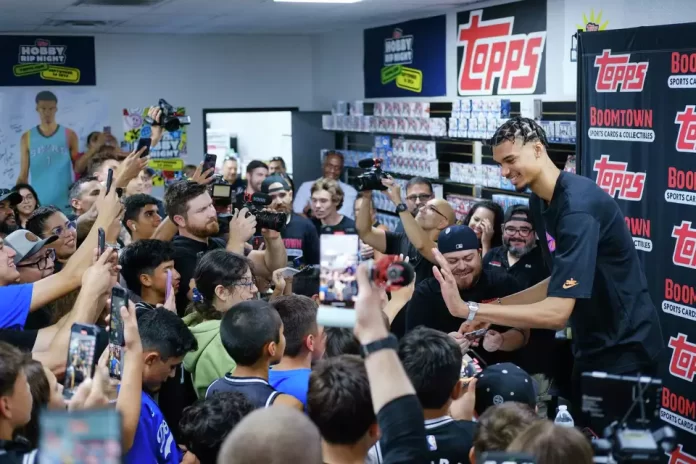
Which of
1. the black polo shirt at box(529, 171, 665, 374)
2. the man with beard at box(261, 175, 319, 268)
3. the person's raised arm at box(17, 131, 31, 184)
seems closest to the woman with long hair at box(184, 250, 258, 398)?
the black polo shirt at box(529, 171, 665, 374)

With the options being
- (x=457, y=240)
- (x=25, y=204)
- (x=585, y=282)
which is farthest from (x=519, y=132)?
(x=25, y=204)

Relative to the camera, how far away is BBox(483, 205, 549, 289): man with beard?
502 centimetres

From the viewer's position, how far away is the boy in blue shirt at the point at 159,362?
2752mm

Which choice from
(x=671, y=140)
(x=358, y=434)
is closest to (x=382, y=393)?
(x=358, y=434)

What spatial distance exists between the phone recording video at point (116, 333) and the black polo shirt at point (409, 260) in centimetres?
186

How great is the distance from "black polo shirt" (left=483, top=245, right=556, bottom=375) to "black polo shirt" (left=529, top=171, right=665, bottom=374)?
2.96 ft

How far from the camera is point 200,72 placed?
1124 centimetres

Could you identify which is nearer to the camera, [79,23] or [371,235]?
[371,235]

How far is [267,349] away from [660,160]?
85.6 inches

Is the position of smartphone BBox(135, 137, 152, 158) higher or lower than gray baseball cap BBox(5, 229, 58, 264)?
higher

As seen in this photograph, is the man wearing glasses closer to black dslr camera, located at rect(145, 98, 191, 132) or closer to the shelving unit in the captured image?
the shelving unit

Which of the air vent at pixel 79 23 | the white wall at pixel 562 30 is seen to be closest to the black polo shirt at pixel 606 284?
the white wall at pixel 562 30

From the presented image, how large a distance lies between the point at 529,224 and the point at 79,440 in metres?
4.08

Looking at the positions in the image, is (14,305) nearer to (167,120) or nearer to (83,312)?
(83,312)
